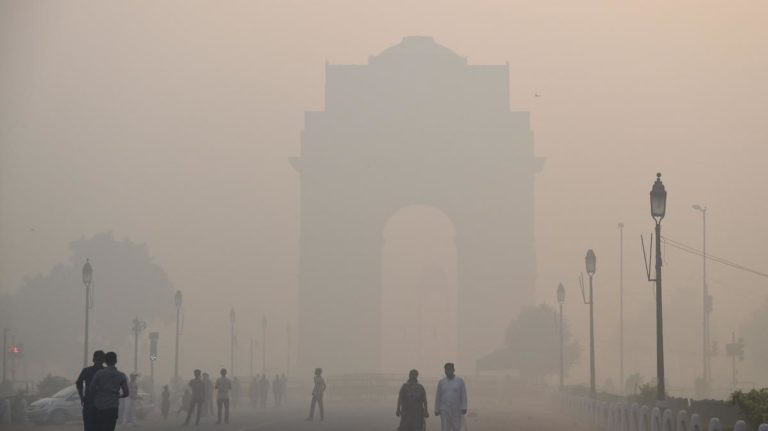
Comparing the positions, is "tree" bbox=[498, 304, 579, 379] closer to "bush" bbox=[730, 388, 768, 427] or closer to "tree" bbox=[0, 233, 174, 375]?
"tree" bbox=[0, 233, 174, 375]

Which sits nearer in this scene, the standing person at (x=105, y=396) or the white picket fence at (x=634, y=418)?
the standing person at (x=105, y=396)

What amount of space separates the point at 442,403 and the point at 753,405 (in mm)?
5195

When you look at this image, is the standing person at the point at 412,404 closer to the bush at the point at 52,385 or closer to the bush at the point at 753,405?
the bush at the point at 753,405

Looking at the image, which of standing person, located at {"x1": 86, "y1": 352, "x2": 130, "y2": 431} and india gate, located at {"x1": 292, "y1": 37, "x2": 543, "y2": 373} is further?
india gate, located at {"x1": 292, "y1": 37, "x2": 543, "y2": 373}

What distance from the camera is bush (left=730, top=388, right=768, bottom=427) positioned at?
2128 cm

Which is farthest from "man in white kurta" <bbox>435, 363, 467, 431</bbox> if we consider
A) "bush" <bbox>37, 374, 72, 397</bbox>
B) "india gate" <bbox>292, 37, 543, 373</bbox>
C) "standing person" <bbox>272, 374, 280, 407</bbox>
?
"india gate" <bbox>292, 37, 543, 373</bbox>

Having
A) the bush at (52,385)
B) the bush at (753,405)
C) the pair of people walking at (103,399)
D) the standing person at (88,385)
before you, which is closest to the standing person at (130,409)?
the bush at (52,385)

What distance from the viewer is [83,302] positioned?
12419cm

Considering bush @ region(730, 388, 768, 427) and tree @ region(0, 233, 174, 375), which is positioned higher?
tree @ region(0, 233, 174, 375)

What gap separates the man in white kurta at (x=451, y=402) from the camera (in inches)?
971

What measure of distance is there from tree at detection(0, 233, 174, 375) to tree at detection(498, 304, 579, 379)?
109 feet

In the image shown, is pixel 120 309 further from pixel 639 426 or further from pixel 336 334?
pixel 639 426

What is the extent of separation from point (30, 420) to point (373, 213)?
7819 cm

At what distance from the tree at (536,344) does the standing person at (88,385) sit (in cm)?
8285
